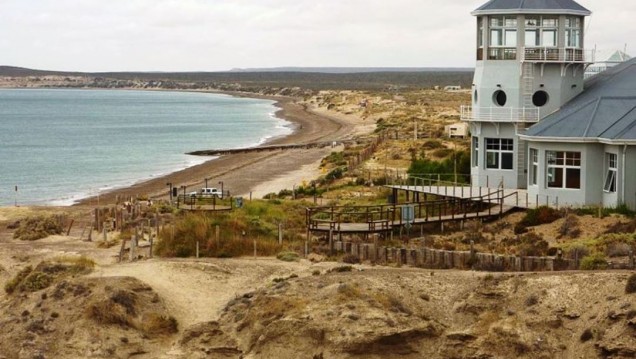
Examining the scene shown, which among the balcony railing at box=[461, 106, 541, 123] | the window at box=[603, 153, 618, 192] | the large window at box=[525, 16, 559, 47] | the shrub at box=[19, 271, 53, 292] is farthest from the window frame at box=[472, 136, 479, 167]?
the shrub at box=[19, 271, 53, 292]

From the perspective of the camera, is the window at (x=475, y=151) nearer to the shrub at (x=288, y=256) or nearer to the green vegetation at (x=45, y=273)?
the shrub at (x=288, y=256)

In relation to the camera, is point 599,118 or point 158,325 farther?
point 599,118

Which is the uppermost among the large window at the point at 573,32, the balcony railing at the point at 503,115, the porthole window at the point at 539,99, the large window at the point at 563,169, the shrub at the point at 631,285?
the large window at the point at 573,32

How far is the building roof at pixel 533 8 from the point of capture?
41156mm

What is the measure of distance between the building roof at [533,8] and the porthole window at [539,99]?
3168 millimetres

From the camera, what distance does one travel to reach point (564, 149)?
125ft

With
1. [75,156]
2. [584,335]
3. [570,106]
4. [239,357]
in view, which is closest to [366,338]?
[239,357]

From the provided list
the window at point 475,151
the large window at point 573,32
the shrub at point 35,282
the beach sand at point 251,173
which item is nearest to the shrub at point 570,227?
the window at point 475,151

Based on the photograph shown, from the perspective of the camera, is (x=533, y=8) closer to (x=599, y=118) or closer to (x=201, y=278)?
(x=599, y=118)

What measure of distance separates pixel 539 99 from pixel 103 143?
238ft

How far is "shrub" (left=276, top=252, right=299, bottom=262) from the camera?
99.6 feet

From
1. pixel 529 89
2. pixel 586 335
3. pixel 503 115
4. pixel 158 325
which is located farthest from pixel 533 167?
pixel 158 325

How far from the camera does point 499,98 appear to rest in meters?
42.7

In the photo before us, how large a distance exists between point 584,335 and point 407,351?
12.2 feet
